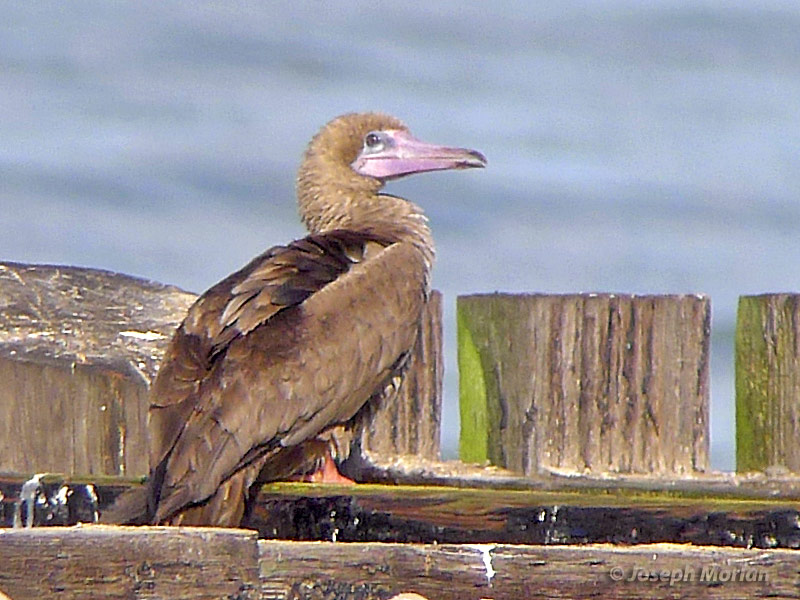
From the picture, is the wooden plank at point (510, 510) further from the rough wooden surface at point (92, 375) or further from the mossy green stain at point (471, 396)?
the mossy green stain at point (471, 396)

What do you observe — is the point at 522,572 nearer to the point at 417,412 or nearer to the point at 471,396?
the point at 471,396

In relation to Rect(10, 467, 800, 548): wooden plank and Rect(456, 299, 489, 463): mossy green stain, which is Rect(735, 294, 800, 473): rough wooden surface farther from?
Rect(456, 299, 489, 463): mossy green stain

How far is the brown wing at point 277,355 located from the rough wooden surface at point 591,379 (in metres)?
0.52

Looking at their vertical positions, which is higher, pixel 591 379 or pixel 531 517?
pixel 591 379

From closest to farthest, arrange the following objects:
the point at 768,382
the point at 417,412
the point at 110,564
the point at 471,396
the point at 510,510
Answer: the point at 110,564, the point at 510,510, the point at 768,382, the point at 471,396, the point at 417,412

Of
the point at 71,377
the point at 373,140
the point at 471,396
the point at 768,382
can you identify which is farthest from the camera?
the point at 373,140

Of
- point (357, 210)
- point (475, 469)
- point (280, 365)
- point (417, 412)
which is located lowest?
point (475, 469)

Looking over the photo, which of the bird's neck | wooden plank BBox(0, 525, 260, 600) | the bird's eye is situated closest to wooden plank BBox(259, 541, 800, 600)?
wooden plank BBox(0, 525, 260, 600)

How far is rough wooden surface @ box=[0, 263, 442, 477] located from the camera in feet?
17.5

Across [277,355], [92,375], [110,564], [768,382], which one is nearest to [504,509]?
[110,564]

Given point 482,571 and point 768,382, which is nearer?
point 482,571

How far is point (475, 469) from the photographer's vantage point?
19.7 feet

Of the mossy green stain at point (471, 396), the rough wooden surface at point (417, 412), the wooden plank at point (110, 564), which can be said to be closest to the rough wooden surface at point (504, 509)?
the mossy green stain at point (471, 396)

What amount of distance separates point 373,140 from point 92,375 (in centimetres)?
302
